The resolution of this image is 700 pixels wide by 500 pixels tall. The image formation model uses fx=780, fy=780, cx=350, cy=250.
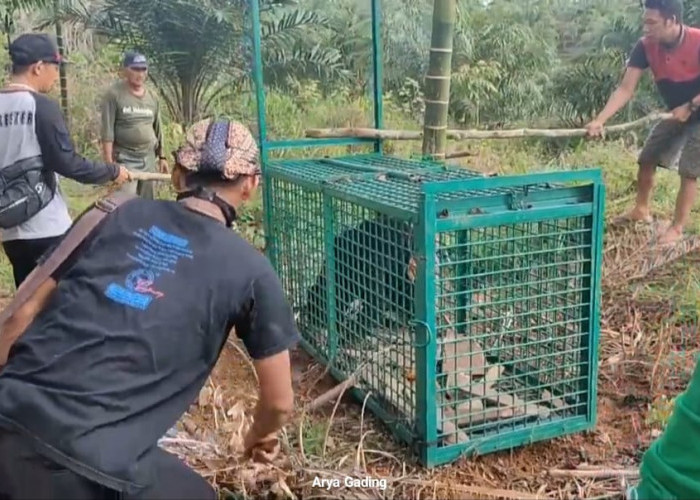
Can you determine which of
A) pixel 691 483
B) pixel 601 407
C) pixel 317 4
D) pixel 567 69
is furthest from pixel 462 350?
pixel 567 69

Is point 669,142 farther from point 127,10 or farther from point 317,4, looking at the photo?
point 127,10

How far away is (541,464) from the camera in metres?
3.12

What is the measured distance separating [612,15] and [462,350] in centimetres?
1058

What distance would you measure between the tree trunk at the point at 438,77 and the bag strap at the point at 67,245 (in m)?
2.95

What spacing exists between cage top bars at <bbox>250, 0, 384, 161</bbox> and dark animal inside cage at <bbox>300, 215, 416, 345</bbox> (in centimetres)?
97

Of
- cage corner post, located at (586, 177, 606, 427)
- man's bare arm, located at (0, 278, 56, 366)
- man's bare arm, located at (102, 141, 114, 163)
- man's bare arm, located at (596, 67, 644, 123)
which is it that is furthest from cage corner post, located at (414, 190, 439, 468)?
man's bare arm, located at (102, 141, 114, 163)

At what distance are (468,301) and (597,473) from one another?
0.86 meters

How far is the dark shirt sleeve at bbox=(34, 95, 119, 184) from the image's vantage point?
3.62 metres

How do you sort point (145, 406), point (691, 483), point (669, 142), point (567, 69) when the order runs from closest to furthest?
point (691, 483), point (145, 406), point (669, 142), point (567, 69)

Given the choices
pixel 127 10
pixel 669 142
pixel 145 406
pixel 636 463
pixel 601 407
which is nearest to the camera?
pixel 145 406

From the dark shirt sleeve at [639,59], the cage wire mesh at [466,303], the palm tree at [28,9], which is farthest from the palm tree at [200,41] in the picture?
the cage wire mesh at [466,303]

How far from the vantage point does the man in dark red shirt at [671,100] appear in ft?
18.3

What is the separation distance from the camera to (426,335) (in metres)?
2.81

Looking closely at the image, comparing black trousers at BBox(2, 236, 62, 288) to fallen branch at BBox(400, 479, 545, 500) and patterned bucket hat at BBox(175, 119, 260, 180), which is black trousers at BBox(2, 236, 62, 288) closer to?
patterned bucket hat at BBox(175, 119, 260, 180)
